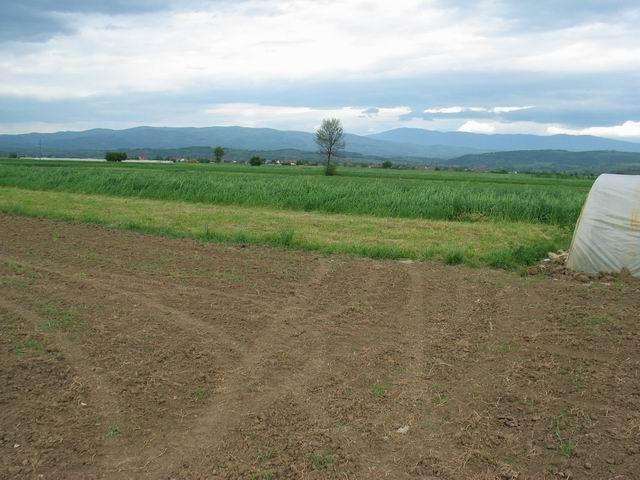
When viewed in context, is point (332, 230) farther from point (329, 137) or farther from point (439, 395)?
point (329, 137)

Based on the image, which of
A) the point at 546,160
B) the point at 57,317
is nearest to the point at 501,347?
the point at 57,317

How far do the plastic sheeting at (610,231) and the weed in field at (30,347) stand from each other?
8.53 metres

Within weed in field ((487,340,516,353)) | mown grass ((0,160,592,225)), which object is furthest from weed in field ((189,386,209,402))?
mown grass ((0,160,592,225))

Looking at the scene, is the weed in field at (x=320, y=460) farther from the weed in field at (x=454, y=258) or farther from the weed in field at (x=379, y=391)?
the weed in field at (x=454, y=258)

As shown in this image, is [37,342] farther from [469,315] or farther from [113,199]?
[113,199]

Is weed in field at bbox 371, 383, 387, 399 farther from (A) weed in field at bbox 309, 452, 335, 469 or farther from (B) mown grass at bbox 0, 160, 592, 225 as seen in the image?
(B) mown grass at bbox 0, 160, 592, 225

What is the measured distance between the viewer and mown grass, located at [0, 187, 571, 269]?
11927 mm

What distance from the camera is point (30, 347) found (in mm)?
5871

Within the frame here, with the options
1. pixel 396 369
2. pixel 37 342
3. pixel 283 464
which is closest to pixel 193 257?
pixel 37 342

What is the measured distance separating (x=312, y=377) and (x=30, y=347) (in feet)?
9.39

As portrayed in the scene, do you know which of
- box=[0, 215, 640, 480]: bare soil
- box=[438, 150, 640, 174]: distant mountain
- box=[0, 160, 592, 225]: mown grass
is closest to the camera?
box=[0, 215, 640, 480]: bare soil

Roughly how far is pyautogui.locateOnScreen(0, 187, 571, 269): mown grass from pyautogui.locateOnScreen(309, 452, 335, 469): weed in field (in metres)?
7.47

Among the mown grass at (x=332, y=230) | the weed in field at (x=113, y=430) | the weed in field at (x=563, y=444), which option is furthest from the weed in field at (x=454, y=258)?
the weed in field at (x=113, y=430)

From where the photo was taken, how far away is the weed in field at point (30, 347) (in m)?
5.74
